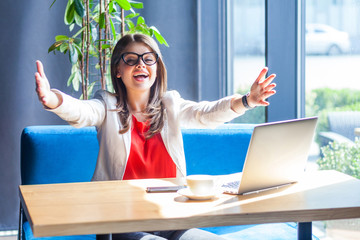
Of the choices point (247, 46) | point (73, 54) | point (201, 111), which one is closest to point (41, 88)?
point (201, 111)

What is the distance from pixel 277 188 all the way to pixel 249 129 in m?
0.95

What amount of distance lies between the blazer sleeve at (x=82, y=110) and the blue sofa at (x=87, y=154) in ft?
1.20

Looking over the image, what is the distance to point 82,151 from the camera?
2469 millimetres

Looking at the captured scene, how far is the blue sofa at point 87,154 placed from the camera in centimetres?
234

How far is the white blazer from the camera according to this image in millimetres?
2033

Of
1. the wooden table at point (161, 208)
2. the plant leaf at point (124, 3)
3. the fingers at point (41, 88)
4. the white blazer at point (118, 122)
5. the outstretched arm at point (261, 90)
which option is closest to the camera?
the wooden table at point (161, 208)

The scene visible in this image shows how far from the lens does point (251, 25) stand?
350cm

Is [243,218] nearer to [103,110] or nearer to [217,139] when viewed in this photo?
[103,110]

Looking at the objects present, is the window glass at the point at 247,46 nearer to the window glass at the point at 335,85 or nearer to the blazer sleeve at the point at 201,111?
the window glass at the point at 335,85

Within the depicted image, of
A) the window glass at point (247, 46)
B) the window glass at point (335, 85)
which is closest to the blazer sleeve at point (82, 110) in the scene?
the window glass at point (335, 85)

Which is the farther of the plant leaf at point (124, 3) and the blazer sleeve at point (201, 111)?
the plant leaf at point (124, 3)

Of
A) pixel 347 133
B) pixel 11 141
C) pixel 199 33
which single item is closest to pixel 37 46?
pixel 11 141

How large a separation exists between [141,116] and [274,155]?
834 millimetres

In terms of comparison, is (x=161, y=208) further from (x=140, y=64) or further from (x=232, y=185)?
(x=140, y=64)
